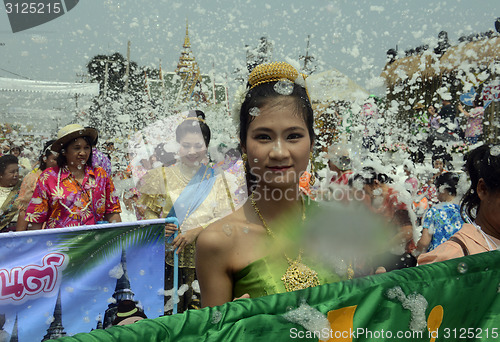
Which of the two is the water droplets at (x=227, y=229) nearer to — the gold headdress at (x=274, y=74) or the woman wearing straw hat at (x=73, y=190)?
the gold headdress at (x=274, y=74)

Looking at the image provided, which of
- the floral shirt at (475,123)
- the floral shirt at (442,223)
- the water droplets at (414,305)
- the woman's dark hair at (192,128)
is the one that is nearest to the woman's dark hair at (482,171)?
the water droplets at (414,305)

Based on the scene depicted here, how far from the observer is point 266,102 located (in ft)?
4.66

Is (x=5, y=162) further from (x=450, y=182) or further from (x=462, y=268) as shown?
(x=462, y=268)

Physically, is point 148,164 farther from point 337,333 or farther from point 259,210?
point 337,333

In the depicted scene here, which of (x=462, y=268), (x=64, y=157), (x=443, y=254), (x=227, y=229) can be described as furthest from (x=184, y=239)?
(x=462, y=268)

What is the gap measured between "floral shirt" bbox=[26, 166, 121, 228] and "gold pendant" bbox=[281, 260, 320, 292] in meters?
2.65

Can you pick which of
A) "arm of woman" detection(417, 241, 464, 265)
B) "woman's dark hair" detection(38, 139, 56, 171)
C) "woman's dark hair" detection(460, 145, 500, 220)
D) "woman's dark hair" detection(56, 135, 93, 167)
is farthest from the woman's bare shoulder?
"woman's dark hair" detection(38, 139, 56, 171)

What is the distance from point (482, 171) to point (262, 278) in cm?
120

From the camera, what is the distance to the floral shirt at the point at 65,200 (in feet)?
11.7

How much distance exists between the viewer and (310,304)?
Answer: 44.3 inches

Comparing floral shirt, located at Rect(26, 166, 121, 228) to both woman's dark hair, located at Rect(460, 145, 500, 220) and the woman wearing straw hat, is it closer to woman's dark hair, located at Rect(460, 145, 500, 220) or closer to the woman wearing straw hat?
the woman wearing straw hat

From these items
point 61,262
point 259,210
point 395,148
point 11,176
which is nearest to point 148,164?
point 11,176

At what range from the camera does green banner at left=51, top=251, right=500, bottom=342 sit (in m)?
0.94

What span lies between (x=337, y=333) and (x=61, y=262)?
1.91 metres
